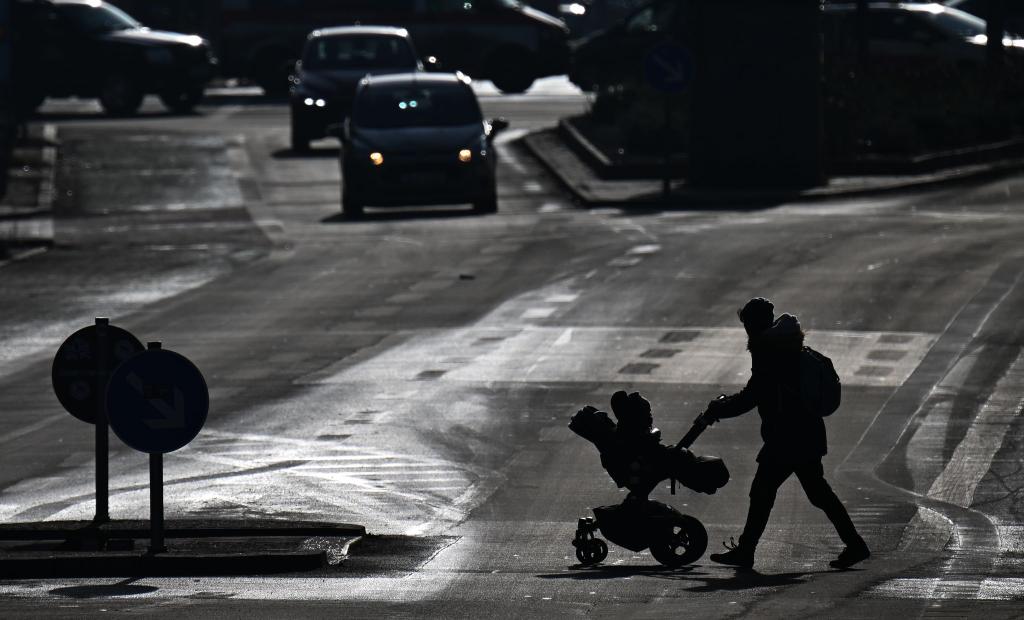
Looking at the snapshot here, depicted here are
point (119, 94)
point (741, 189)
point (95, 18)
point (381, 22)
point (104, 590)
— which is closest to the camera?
point (104, 590)

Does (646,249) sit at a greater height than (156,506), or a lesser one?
lesser

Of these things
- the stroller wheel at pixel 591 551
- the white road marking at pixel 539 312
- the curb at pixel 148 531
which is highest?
the stroller wheel at pixel 591 551

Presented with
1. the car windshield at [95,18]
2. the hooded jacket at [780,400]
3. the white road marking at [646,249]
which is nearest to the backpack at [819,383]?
the hooded jacket at [780,400]

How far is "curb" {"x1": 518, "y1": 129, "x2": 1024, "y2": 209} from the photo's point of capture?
97.2ft

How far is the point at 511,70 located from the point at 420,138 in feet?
59.5

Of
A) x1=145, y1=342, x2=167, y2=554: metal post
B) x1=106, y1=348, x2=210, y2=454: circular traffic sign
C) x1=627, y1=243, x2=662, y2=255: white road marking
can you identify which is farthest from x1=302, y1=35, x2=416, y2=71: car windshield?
x1=106, y1=348, x2=210, y2=454: circular traffic sign

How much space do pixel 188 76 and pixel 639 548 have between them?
1293 inches

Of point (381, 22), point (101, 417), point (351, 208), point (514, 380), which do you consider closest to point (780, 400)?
point (101, 417)

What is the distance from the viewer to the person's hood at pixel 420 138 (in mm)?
28578

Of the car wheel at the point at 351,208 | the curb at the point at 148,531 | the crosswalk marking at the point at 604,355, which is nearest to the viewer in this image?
the curb at the point at 148,531

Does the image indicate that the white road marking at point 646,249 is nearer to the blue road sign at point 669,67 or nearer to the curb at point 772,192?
the curb at point 772,192

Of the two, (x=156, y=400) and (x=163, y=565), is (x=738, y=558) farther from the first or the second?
(x=156, y=400)

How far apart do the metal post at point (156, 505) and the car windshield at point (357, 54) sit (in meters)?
25.1

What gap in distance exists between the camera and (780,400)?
1090 centimetres
